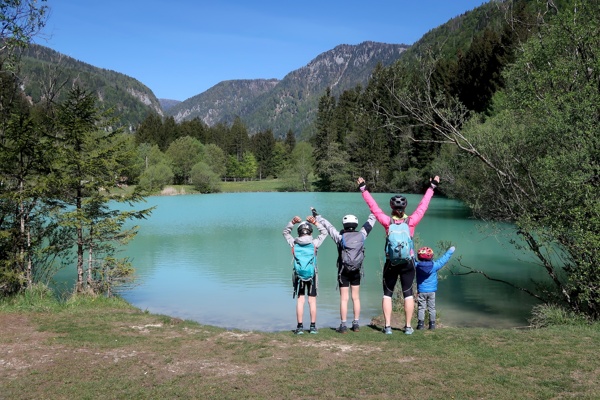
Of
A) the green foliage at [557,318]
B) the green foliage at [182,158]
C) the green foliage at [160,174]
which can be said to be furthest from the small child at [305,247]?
the green foliage at [182,158]

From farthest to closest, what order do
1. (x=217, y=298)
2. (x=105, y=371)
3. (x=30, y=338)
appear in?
1. (x=217, y=298)
2. (x=30, y=338)
3. (x=105, y=371)

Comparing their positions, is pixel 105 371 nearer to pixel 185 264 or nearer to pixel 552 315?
pixel 552 315

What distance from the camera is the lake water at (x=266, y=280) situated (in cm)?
1267

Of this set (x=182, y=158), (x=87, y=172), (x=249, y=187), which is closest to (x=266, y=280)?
(x=87, y=172)

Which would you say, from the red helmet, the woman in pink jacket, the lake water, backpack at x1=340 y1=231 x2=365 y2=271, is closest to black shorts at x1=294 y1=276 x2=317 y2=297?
backpack at x1=340 y1=231 x2=365 y2=271

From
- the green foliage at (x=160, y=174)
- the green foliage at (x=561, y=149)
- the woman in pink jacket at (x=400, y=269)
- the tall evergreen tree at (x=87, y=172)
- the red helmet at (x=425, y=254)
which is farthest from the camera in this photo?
the green foliage at (x=160, y=174)

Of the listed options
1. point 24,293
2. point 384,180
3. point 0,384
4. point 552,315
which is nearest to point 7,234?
point 24,293

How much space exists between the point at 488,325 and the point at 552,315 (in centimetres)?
193

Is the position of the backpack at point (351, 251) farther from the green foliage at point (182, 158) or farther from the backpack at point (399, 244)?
the green foliage at point (182, 158)

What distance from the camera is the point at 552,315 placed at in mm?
9828

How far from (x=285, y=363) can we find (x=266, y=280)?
11725 mm

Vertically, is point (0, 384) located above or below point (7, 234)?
below

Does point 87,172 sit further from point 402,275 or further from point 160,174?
point 160,174

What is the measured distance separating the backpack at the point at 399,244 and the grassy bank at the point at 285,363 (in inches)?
49.6
